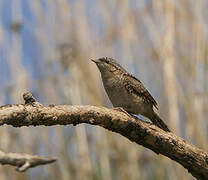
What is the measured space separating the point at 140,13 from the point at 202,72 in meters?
0.66

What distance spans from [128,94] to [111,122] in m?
0.81

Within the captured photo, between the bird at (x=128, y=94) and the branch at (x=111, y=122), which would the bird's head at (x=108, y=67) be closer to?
the bird at (x=128, y=94)

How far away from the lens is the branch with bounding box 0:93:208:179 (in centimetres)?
141

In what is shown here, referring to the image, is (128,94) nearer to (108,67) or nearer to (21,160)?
(108,67)

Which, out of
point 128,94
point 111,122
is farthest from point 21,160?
point 128,94

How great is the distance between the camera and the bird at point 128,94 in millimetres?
2451

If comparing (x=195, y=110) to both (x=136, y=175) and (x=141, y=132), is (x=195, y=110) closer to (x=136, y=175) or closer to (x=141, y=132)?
(x=136, y=175)

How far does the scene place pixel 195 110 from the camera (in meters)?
3.31

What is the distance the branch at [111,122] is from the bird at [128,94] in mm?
609

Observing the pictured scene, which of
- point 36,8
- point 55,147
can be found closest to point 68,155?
point 55,147

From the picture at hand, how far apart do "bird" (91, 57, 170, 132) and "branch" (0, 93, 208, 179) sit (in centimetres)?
61

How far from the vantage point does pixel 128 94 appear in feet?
8.12

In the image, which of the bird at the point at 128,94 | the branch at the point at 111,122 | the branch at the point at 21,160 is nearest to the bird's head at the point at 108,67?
the bird at the point at 128,94

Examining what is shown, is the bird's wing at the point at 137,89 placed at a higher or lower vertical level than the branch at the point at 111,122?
higher
